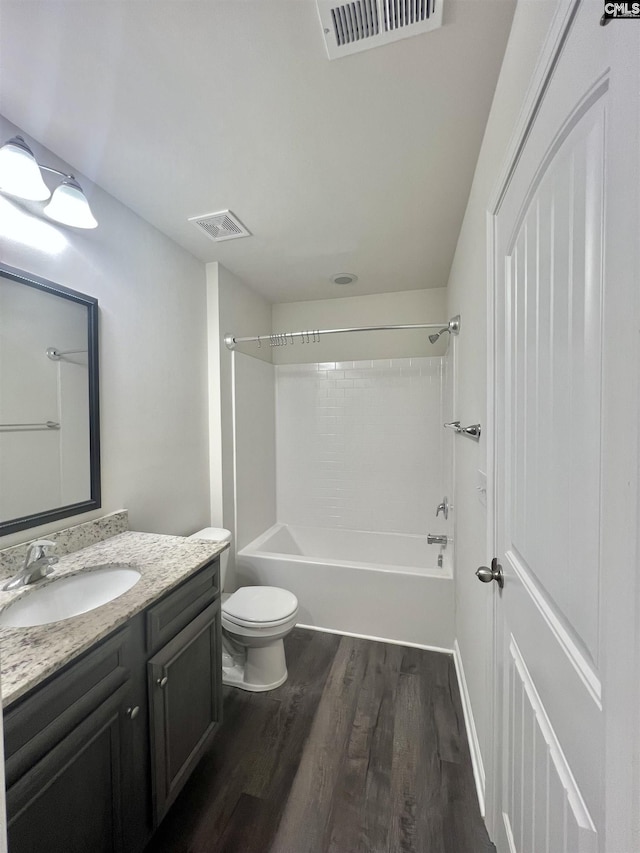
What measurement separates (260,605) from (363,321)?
7.78 ft

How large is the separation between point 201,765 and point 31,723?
1.01 metres

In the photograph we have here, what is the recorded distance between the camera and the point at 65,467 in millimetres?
1412

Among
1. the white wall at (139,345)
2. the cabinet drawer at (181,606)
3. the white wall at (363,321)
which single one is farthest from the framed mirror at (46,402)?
the white wall at (363,321)

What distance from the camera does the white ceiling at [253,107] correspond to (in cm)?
93

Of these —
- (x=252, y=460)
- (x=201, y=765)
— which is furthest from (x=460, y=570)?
(x=252, y=460)

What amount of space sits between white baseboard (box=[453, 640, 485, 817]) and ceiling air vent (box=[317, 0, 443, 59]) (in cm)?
245

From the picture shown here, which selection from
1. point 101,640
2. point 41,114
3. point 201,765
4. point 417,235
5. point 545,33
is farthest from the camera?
point 417,235

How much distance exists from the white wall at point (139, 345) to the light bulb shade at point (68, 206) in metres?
0.09

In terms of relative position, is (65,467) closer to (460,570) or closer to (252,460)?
(252,460)

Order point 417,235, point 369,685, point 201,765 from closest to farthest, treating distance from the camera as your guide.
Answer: point 201,765, point 369,685, point 417,235

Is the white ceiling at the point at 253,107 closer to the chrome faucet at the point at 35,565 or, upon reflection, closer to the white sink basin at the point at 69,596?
the chrome faucet at the point at 35,565

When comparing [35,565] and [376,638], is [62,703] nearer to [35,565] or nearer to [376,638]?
[35,565]

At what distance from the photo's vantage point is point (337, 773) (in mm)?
1370

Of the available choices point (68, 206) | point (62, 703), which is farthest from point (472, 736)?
point (68, 206)
